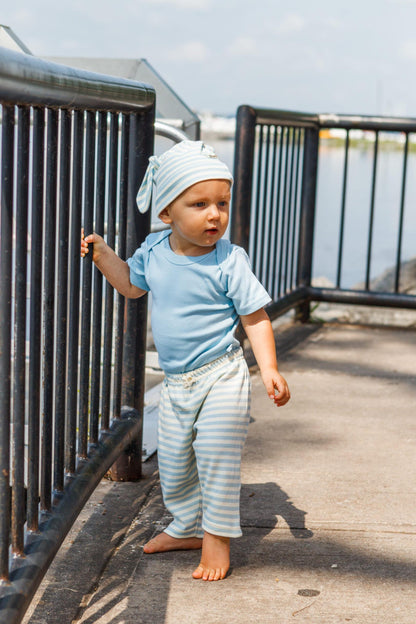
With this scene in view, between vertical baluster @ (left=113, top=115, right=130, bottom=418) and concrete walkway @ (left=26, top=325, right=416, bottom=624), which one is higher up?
vertical baluster @ (left=113, top=115, right=130, bottom=418)

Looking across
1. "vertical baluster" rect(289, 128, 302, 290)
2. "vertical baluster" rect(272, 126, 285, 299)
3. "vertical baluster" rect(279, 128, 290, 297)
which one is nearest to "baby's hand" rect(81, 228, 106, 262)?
"vertical baluster" rect(272, 126, 285, 299)

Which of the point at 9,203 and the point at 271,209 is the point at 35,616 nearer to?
the point at 9,203

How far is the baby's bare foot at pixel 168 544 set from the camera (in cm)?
248

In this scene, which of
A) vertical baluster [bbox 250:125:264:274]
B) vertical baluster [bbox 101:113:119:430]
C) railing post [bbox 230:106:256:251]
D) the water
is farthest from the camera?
the water

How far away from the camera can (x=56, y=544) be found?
200 cm

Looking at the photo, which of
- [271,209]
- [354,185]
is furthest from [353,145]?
[271,209]

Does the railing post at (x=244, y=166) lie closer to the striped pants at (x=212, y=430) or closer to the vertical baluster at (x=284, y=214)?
the vertical baluster at (x=284, y=214)

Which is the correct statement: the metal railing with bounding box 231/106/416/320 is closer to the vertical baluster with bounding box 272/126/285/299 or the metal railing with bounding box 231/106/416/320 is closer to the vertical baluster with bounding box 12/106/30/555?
the vertical baluster with bounding box 272/126/285/299

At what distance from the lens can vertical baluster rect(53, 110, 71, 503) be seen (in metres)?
2.04

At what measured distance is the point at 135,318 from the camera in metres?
2.89

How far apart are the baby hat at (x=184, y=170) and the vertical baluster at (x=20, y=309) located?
1.98 ft

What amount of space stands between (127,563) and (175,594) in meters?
0.22

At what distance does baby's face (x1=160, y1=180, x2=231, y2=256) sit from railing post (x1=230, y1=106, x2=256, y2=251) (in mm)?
1857

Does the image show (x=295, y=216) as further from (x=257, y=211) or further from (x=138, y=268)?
(x=138, y=268)
